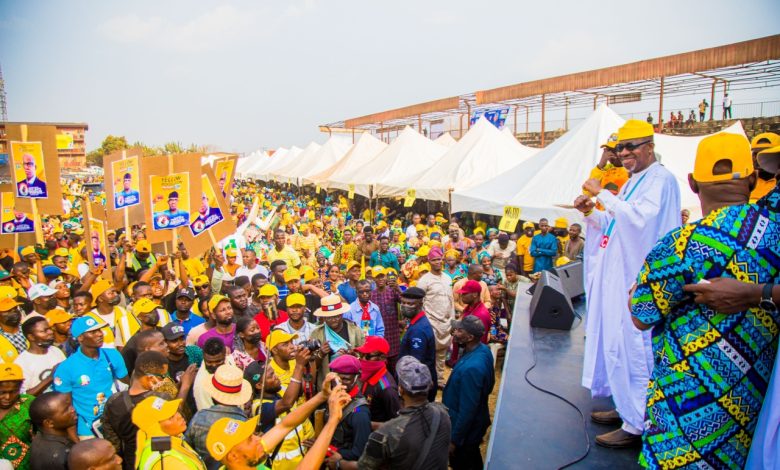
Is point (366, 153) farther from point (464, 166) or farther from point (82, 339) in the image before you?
point (82, 339)

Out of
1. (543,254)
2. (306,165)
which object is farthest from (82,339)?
(306,165)

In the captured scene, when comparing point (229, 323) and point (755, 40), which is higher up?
point (755, 40)

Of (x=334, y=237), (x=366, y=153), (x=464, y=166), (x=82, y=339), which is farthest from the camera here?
(x=366, y=153)

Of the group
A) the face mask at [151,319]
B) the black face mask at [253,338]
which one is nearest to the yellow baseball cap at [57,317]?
the face mask at [151,319]

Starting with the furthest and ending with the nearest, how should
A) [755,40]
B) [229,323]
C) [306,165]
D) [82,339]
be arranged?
1. [306,165]
2. [755,40]
3. [229,323]
4. [82,339]

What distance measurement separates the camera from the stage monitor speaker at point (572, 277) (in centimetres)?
636

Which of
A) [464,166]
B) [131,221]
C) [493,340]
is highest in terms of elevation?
[464,166]

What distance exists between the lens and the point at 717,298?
63.6 inches

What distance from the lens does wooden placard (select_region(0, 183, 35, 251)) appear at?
7496 mm

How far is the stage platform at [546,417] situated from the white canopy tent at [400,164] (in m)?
12.6

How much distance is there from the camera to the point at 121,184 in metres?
7.14

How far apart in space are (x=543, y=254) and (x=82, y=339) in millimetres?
7475

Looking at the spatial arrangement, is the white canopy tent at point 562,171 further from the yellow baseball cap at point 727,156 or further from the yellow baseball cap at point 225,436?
the yellow baseball cap at point 225,436

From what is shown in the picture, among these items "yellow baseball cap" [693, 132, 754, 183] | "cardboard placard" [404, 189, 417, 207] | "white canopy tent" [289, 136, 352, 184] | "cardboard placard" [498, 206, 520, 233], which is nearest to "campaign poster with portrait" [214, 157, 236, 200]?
"cardboard placard" [498, 206, 520, 233]
